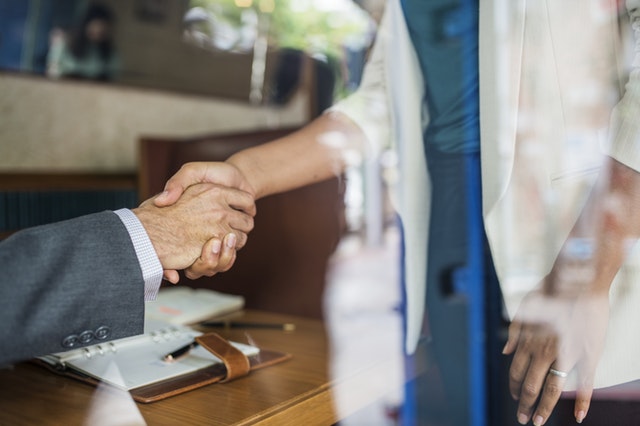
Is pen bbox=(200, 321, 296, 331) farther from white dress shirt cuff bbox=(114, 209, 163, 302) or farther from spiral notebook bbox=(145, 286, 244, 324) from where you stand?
white dress shirt cuff bbox=(114, 209, 163, 302)

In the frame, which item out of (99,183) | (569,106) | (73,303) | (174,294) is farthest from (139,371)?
(99,183)

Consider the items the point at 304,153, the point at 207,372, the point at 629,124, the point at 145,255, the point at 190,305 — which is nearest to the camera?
the point at 629,124

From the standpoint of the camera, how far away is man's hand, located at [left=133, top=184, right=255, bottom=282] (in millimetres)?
785

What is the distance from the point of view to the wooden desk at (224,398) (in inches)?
27.7

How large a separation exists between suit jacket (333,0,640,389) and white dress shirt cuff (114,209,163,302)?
436mm

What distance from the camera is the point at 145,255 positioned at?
2.36 feet

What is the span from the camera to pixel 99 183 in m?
1.51

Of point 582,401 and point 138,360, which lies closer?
point 582,401

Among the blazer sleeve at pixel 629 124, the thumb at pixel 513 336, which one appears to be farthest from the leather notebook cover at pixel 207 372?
the blazer sleeve at pixel 629 124

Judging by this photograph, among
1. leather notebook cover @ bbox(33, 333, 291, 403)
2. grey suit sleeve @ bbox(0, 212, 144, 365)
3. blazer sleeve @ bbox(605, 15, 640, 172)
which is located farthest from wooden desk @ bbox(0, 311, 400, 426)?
blazer sleeve @ bbox(605, 15, 640, 172)

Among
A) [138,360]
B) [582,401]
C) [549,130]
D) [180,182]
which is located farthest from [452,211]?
[138,360]

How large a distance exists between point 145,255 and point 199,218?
6.0 inches

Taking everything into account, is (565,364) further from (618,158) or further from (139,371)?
(139,371)

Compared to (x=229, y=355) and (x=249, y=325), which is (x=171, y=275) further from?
(x=249, y=325)
